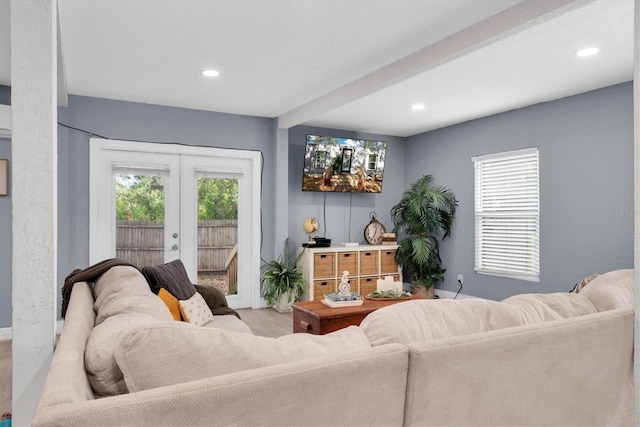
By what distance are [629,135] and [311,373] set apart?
4422mm

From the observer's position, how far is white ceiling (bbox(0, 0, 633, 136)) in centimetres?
286

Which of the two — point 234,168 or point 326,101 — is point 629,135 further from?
point 234,168

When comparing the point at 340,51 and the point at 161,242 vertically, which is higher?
the point at 340,51

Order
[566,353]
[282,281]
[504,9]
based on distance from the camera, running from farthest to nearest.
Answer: [282,281] → [504,9] → [566,353]

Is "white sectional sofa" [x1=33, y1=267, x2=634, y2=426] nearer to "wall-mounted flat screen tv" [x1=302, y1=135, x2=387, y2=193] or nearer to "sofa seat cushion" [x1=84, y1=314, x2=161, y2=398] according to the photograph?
"sofa seat cushion" [x1=84, y1=314, x2=161, y2=398]

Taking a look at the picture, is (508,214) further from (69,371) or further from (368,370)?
(69,371)

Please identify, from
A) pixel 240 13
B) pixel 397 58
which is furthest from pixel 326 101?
pixel 240 13

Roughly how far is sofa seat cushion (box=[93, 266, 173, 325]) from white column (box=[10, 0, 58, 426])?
0.21 meters

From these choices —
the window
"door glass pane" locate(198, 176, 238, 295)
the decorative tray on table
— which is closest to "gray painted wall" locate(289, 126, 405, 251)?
"door glass pane" locate(198, 176, 238, 295)

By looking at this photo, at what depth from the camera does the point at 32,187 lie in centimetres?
157

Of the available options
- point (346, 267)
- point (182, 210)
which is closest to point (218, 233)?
point (182, 210)

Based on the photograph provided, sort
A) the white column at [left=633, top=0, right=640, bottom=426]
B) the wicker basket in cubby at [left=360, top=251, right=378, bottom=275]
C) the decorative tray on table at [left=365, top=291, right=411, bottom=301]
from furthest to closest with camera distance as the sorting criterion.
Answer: the wicker basket in cubby at [left=360, top=251, right=378, bottom=275], the decorative tray on table at [left=365, top=291, right=411, bottom=301], the white column at [left=633, top=0, right=640, bottom=426]

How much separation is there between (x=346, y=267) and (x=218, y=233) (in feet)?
5.65

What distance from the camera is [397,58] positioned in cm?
379
